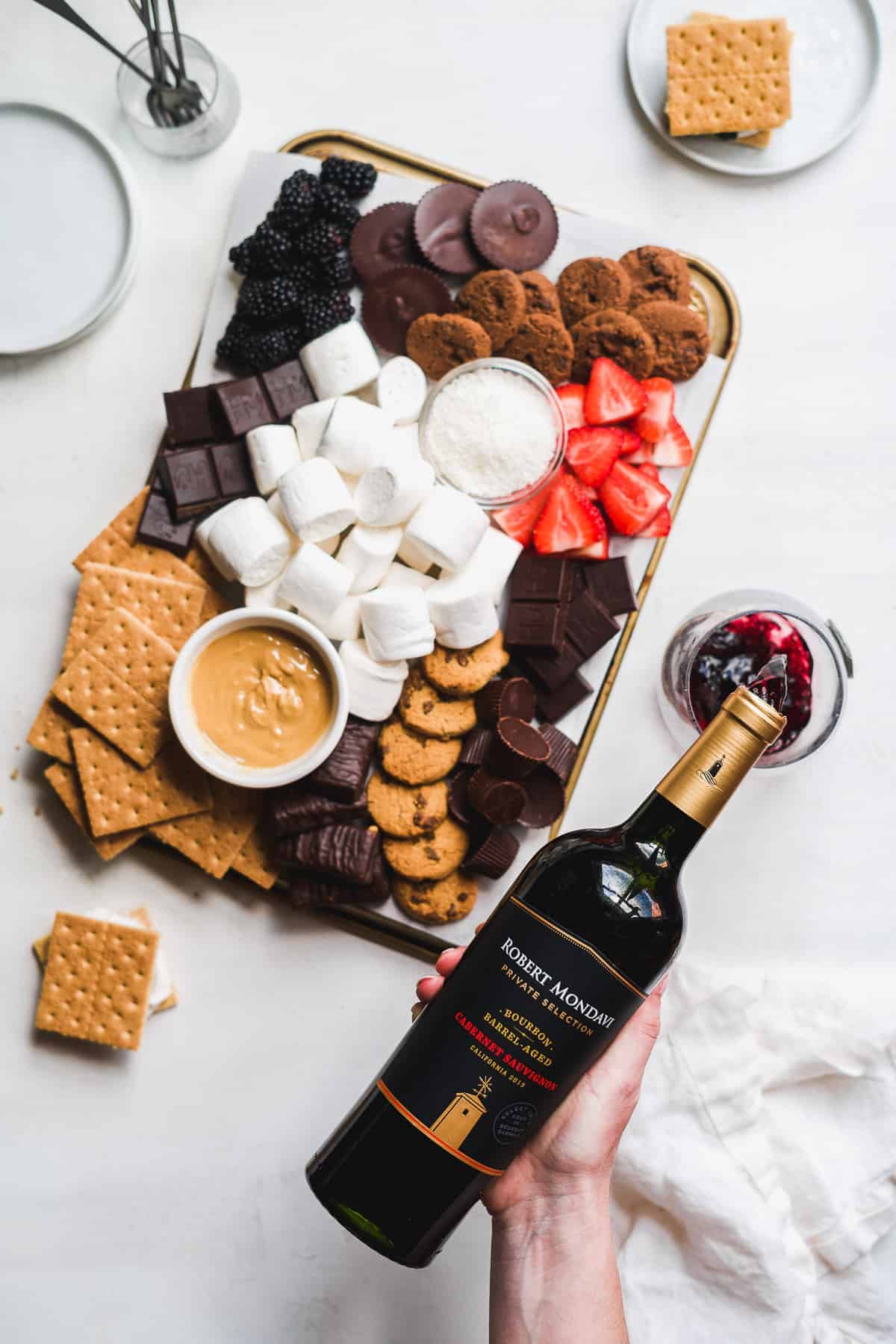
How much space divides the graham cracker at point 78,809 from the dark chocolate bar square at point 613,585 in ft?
3.25

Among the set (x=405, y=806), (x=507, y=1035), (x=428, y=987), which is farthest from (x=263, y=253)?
(x=507, y=1035)

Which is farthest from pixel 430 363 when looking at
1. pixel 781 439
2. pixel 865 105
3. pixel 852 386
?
pixel 865 105

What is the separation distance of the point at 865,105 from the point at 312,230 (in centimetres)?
113

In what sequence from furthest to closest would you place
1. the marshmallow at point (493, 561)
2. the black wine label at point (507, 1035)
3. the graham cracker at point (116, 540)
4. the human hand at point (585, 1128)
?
the graham cracker at point (116, 540) < the marshmallow at point (493, 561) < the human hand at point (585, 1128) < the black wine label at point (507, 1035)

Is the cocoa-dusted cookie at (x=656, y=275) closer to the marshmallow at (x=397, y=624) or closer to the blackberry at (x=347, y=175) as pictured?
the blackberry at (x=347, y=175)

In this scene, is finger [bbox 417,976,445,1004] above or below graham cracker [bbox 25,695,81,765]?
above

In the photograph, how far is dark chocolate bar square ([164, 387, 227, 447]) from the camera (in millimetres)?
1900

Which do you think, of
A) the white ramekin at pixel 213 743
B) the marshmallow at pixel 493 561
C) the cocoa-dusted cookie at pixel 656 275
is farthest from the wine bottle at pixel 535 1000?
the cocoa-dusted cookie at pixel 656 275

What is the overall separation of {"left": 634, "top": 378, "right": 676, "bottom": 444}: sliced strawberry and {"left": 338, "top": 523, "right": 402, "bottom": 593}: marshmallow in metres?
0.52

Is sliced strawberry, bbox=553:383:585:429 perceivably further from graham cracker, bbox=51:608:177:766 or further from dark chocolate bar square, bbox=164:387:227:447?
graham cracker, bbox=51:608:177:766

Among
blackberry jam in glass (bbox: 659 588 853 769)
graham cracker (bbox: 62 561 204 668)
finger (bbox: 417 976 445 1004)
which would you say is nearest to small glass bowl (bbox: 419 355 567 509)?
blackberry jam in glass (bbox: 659 588 853 769)

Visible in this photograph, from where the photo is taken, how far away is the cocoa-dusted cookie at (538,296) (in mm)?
1930

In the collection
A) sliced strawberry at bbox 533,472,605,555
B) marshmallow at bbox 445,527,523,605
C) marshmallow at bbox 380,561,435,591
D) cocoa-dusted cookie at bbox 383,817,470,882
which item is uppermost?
sliced strawberry at bbox 533,472,605,555

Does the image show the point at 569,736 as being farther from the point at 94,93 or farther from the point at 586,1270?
the point at 94,93
